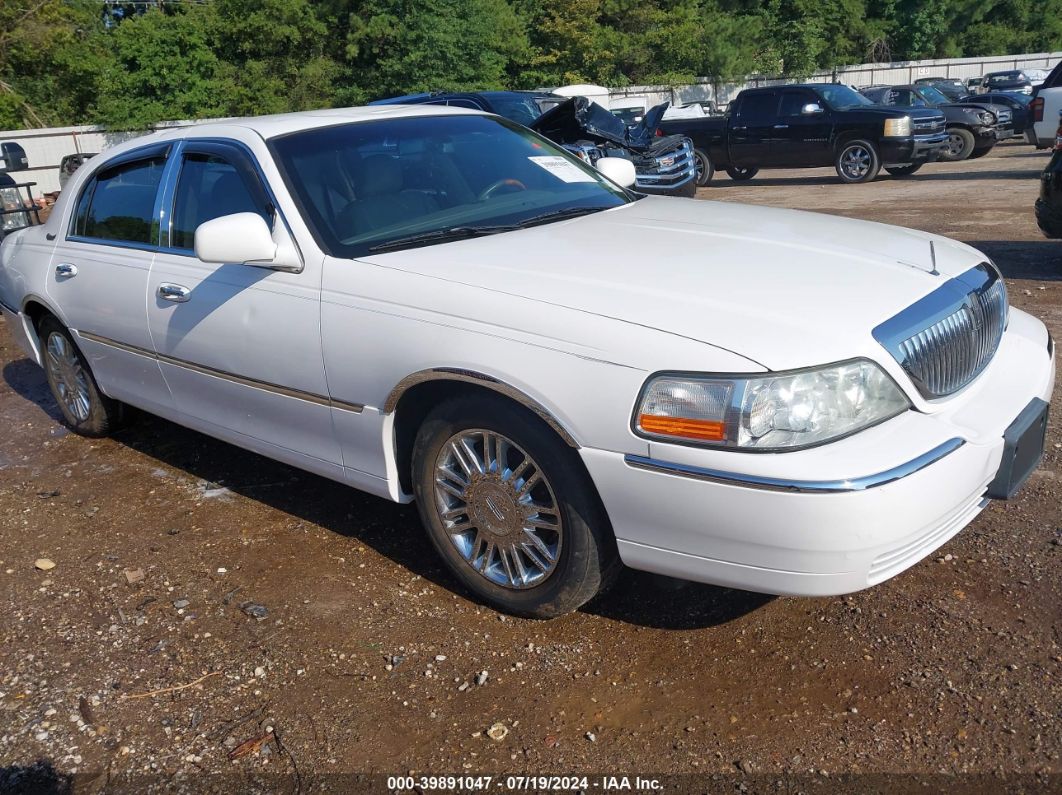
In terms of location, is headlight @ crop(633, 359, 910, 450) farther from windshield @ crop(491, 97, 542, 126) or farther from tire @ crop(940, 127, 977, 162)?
tire @ crop(940, 127, 977, 162)

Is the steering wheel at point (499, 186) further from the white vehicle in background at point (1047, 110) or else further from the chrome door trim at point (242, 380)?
the white vehicle in background at point (1047, 110)

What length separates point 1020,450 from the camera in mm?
2982

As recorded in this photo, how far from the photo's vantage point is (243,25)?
3600cm

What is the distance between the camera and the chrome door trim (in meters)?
3.49

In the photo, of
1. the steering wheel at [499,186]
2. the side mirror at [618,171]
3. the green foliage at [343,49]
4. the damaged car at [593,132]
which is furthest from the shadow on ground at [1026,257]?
the green foliage at [343,49]

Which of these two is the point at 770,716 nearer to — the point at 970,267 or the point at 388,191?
the point at 970,267

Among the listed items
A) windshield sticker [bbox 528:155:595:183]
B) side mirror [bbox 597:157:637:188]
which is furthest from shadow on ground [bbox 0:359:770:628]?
side mirror [bbox 597:157:637:188]

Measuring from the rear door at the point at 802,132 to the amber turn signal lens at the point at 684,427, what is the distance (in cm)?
1504

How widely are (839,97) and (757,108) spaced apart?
1.37m

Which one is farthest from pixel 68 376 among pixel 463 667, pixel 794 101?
pixel 794 101

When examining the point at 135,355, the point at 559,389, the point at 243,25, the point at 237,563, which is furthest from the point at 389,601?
the point at 243,25

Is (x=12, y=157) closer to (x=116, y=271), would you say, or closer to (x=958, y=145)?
(x=116, y=271)

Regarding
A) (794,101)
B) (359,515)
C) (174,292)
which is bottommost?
(794,101)

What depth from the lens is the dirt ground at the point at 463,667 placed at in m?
2.64
